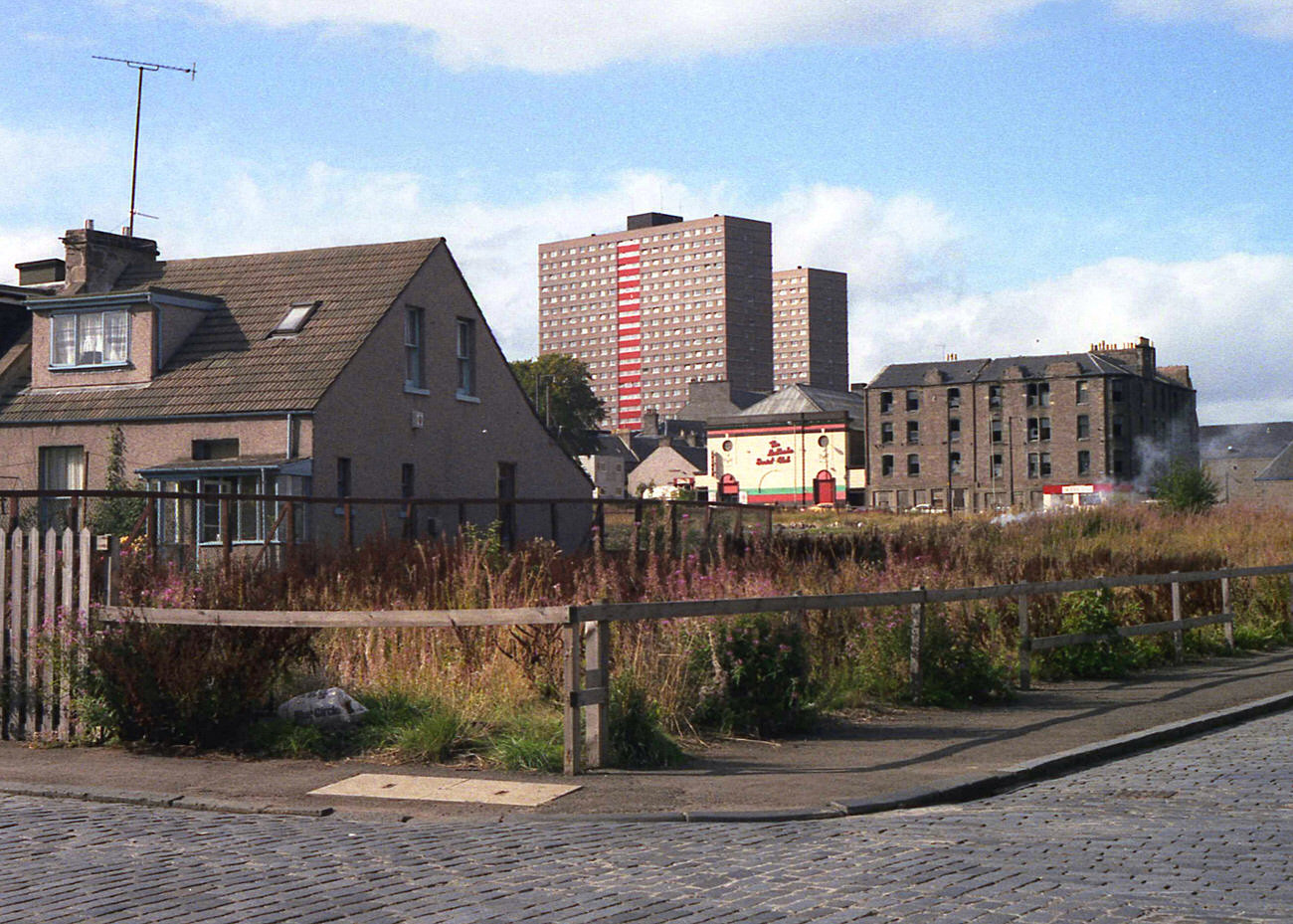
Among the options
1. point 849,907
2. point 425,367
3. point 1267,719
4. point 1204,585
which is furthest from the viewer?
point 425,367

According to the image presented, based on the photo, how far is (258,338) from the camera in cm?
3256

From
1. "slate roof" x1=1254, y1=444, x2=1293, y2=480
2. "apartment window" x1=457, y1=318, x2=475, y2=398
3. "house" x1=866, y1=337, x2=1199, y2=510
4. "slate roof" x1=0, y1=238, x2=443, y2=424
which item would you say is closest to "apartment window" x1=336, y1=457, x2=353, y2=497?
"slate roof" x1=0, y1=238, x2=443, y2=424

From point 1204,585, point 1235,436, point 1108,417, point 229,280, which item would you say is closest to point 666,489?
point 1108,417

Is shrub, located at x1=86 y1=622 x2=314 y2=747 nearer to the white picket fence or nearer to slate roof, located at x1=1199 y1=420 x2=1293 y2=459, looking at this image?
the white picket fence

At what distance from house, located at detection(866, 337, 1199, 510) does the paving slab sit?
99423 mm

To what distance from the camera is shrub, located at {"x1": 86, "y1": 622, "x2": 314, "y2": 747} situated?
11.0 metres

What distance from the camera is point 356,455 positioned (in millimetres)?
31531

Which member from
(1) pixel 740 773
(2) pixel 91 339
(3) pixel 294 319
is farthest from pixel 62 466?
(1) pixel 740 773

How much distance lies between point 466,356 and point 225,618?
83.8 feet

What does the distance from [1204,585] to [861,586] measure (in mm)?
7790

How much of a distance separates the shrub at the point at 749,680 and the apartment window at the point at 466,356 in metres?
24.7

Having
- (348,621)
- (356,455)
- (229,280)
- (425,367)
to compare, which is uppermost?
(229,280)

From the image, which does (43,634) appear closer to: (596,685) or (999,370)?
(596,685)

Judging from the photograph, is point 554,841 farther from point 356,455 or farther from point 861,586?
point 356,455
